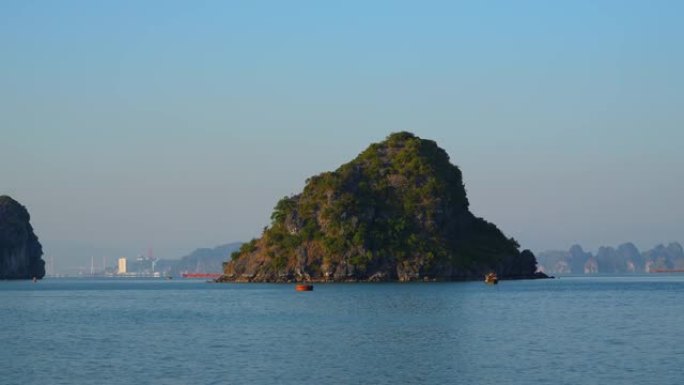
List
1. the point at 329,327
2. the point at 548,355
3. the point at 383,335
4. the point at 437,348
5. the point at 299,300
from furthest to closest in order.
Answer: the point at 299,300 < the point at 329,327 < the point at 383,335 < the point at 437,348 < the point at 548,355

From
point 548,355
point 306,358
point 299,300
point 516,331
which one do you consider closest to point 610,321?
point 516,331

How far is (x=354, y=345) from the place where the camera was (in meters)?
84.1

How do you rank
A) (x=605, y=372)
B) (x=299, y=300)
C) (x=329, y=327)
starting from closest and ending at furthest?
(x=605, y=372) < (x=329, y=327) < (x=299, y=300)

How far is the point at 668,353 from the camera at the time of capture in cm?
7388

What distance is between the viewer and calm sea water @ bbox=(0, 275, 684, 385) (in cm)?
6494

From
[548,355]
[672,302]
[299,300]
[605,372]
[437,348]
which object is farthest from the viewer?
[299,300]

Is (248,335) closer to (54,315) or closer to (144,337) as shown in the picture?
(144,337)

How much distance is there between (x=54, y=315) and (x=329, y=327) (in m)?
47.2

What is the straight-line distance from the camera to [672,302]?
14738cm

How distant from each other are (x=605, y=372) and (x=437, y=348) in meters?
18.2

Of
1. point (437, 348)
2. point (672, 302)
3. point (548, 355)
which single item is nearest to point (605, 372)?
point (548, 355)

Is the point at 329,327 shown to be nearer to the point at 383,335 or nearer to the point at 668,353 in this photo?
the point at 383,335

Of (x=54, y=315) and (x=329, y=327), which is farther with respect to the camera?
(x=54, y=315)

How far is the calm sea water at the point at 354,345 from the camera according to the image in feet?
213
